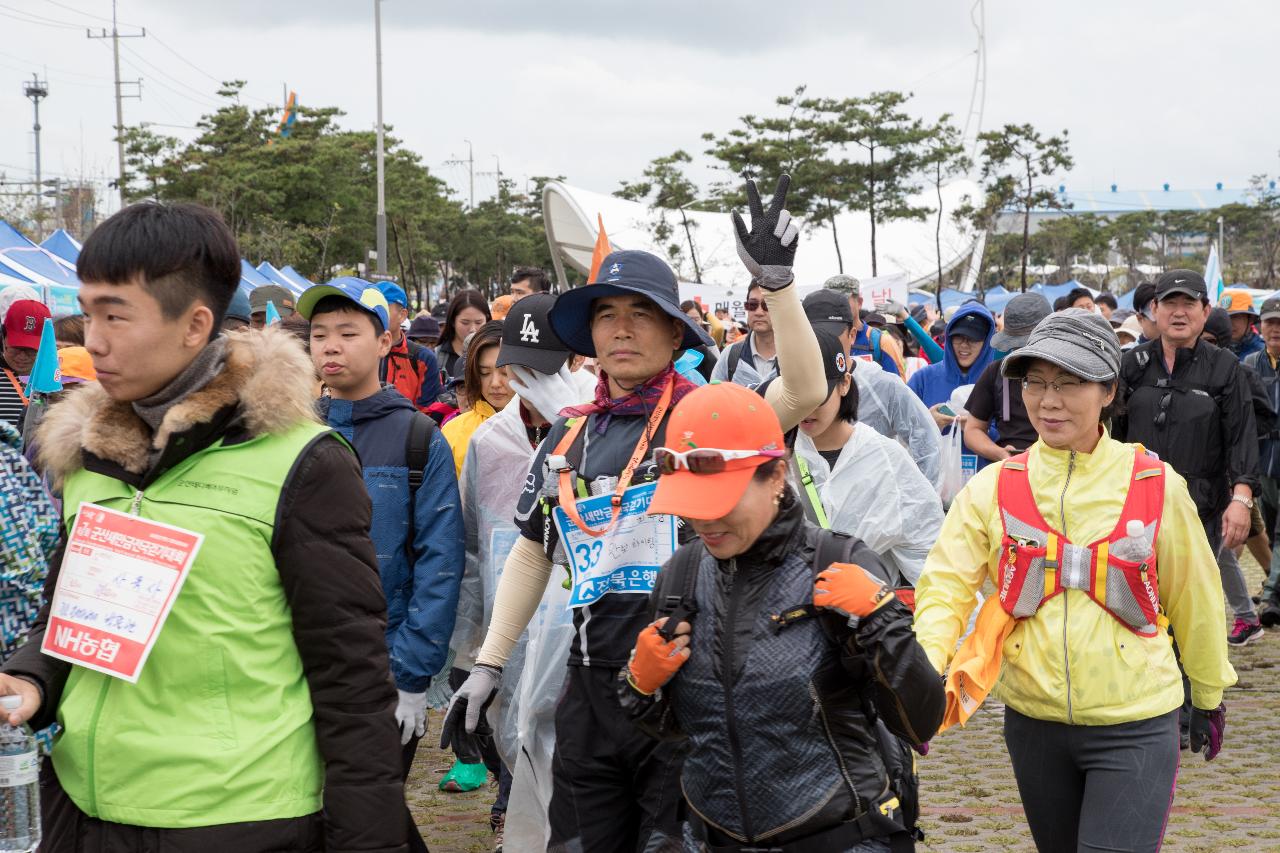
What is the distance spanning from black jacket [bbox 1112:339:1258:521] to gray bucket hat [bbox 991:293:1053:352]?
633mm

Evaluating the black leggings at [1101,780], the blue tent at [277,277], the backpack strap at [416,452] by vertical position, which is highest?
the blue tent at [277,277]

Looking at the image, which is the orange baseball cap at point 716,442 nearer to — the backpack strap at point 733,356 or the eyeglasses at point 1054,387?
the eyeglasses at point 1054,387

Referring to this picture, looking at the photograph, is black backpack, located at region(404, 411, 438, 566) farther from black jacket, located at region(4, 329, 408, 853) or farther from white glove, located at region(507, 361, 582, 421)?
black jacket, located at region(4, 329, 408, 853)

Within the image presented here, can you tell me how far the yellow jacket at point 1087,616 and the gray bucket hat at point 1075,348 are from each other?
0.21 m

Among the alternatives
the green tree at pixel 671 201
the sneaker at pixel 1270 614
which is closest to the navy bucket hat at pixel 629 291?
the sneaker at pixel 1270 614

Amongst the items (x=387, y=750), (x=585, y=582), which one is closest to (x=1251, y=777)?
(x=585, y=582)

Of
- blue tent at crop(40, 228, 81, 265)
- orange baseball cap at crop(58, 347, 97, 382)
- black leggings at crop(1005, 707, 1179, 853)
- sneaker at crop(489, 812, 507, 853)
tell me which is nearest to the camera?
black leggings at crop(1005, 707, 1179, 853)

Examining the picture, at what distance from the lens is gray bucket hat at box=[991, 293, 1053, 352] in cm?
746

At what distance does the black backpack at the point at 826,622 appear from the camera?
9.09ft

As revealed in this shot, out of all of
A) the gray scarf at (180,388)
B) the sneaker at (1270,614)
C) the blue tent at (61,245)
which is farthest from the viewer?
the blue tent at (61,245)

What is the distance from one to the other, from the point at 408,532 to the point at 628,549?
1081 millimetres

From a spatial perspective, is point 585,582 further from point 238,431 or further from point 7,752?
point 7,752

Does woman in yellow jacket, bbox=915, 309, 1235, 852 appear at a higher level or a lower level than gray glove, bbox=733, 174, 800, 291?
lower

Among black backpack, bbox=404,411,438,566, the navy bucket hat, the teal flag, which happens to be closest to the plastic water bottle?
the navy bucket hat
